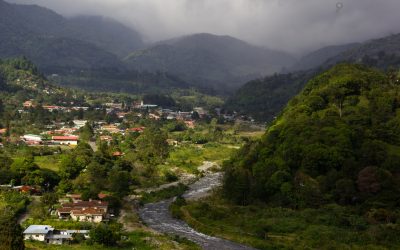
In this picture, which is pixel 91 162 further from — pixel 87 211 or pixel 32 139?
pixel 32 139

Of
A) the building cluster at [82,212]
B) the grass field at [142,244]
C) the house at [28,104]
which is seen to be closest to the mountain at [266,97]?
the house at [28,104]

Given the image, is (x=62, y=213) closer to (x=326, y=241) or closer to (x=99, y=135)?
(x=326, y=241)

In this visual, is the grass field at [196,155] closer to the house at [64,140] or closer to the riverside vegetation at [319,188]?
the house at [64,140]

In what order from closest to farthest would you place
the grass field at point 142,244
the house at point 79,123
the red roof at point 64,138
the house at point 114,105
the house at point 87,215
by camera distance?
→ 1. the grass field at point 142,244
2. the house at point 87,215
3. the red roof at point 64,138
4. the house at point 79,123
5. the house at point 114,105

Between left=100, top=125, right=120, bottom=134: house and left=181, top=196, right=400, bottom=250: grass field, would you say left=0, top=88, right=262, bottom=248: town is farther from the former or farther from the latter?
left=181, top=196, right=400, bottom=250: grass field

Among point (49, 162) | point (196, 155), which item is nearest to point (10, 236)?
point (49, 162)

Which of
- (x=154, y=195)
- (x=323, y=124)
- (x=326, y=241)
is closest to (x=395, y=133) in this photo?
(x=323, y=124)

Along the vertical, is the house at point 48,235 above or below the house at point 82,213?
below

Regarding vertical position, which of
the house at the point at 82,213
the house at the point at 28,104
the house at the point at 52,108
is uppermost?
the house at the point at 28,104
